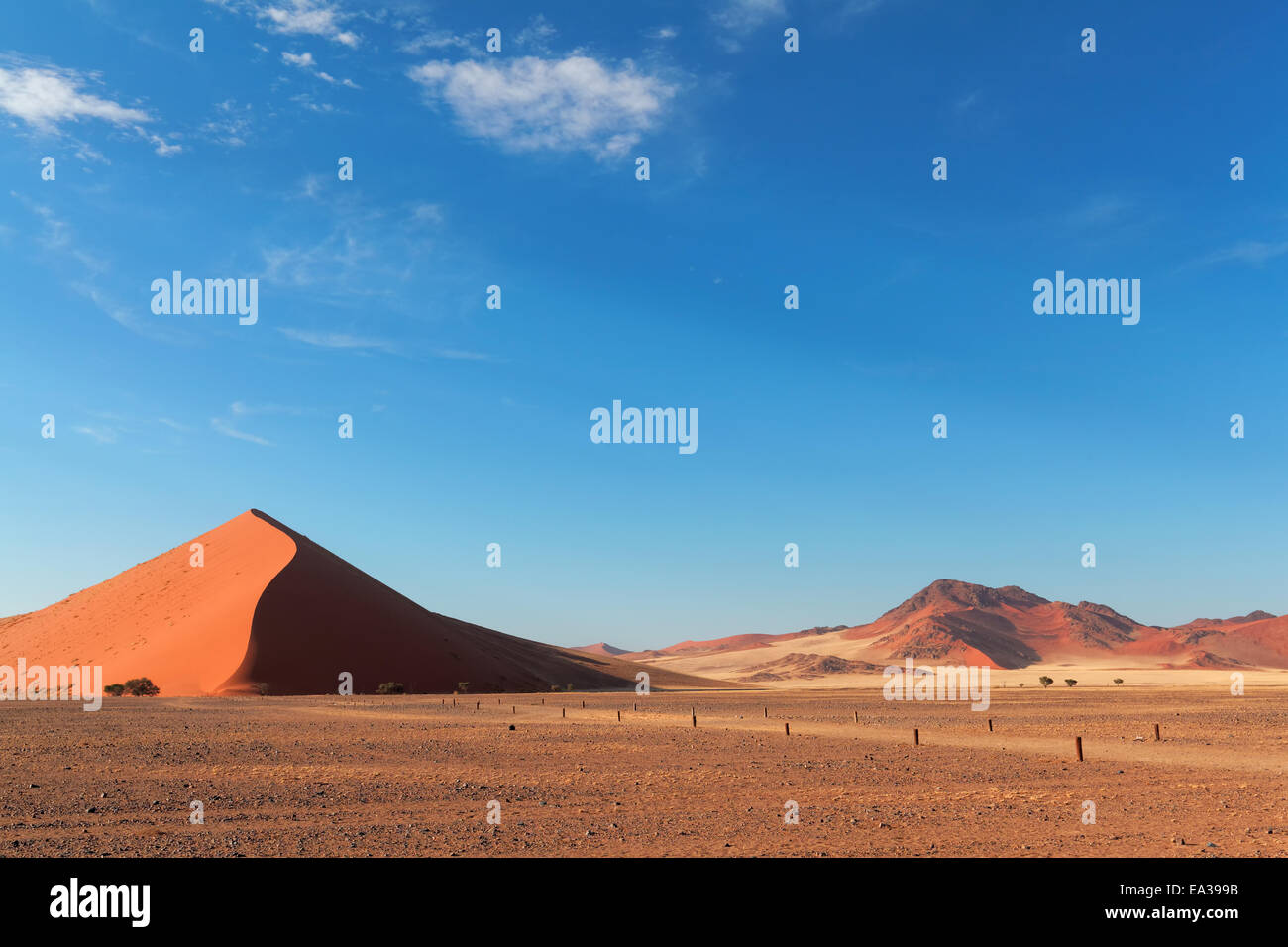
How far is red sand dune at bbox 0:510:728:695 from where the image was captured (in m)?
68.6

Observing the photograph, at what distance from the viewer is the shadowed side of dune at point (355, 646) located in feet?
224

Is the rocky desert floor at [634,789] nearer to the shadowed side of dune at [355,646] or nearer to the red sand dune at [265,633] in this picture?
the shadowed side of dune at [355,646]

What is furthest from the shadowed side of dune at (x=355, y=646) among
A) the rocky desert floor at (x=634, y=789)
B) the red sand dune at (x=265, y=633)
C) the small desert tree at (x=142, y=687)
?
the rocky desert floor at (x=634, y=789)

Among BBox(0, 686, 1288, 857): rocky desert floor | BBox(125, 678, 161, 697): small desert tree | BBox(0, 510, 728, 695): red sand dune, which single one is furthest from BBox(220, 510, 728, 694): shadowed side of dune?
BBox(0, 686, 1288, 857): rocky desert floor

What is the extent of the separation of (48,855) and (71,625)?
9470cm

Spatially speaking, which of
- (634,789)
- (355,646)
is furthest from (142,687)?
(634,789)

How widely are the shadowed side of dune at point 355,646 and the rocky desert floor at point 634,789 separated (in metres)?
32.3

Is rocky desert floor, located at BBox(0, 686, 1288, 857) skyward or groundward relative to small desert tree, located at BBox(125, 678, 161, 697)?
skyward

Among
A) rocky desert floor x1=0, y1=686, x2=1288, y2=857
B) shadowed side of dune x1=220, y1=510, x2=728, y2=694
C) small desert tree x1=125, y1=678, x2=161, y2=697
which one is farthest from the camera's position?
shadowed side of dune x1=220, y1=510, x2=728, y2=694

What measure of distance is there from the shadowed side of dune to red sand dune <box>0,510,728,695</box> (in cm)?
14

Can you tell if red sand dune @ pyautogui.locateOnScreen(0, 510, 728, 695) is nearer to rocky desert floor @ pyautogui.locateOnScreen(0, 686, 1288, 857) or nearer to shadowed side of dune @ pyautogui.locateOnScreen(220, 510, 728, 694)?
shadowed side of dune @ pyautogui.locateOnScreen(220, 510, 728, 694)

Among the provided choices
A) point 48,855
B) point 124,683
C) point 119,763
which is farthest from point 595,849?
point 124,683
